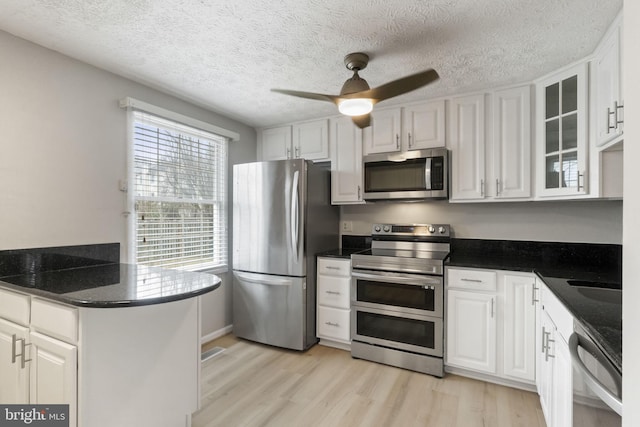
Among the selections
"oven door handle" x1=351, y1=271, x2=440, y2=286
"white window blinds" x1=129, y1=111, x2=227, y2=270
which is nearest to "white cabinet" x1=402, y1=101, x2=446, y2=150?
"oven door handle" x1=351, y1=271, x2=440, y2=286

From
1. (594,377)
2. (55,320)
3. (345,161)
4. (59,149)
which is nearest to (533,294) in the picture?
(594,377)

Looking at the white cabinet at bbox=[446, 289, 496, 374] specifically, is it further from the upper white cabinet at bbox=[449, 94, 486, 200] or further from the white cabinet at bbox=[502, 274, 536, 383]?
the upper white cabinet at bbox=[449, 94, 486, 200]

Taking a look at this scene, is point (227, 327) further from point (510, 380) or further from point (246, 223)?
point (510, 380)

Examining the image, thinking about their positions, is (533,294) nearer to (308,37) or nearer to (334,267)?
(334,267)

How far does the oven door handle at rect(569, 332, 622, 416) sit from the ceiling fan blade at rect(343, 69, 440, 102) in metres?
1.33

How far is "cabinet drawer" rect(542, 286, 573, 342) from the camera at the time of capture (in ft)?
4.39

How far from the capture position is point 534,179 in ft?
7.88

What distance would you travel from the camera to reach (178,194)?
2.84 meters

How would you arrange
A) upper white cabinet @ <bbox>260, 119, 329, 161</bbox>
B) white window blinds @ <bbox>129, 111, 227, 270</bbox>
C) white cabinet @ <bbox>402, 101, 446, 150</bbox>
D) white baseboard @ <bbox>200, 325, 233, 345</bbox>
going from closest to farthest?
white window blinds @ <bbox>129, 111, 227, 270</bbox> → white cabinet @ <bbox>402, 101, 446, 150</bbox> → white baseboard @ <bbox>200, 325, 233, 345</bbox> → upper white cabinet @ <bbox>260, 119, 329, 161</bbox>

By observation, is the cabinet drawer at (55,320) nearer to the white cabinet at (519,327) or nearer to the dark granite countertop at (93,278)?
the dark granite countertop at (93,278)

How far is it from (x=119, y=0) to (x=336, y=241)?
264 cm

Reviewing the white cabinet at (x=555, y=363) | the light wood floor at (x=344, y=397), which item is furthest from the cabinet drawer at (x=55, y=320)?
the white cabinet at (x=555, y=363)

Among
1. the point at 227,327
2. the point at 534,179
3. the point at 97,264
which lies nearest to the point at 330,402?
the point at 227,327

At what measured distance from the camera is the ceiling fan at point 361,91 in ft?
5.43
